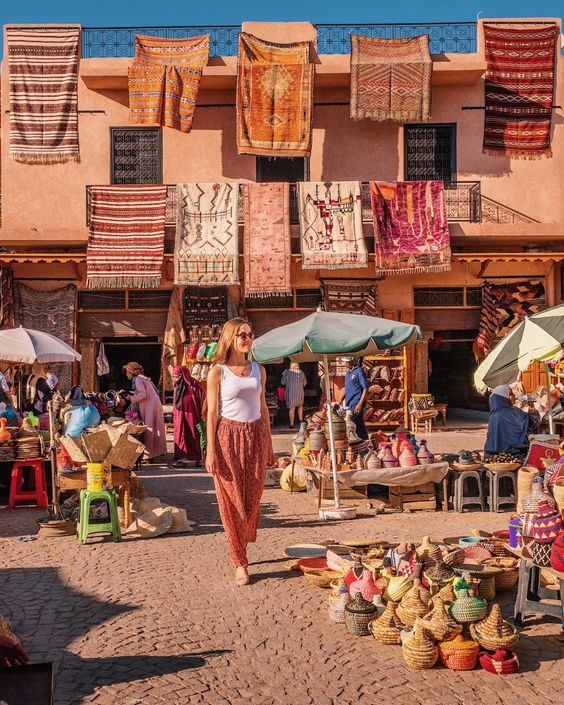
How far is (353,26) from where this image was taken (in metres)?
17.2

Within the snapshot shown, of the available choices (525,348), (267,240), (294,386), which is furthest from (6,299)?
(525,348)

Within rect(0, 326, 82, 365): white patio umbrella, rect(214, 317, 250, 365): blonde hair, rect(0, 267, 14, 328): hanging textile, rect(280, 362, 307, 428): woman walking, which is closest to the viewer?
rect(214, 317, 250, 365): blonde hair

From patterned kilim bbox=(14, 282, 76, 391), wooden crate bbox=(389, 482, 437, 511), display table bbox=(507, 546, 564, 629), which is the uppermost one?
patterned kilim bbox=(14, 282, 76, 391)

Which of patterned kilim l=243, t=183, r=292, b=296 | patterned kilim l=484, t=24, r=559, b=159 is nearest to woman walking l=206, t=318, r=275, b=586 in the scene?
patterned kilim l=243, t=183, r=292, b=296

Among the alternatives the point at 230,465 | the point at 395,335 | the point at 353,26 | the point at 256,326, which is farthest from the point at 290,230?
the point at 230,465

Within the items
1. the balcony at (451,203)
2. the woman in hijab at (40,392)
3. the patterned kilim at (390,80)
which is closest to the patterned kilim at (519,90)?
the balcony at (451,203)

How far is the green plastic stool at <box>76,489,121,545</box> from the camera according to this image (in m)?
7.04

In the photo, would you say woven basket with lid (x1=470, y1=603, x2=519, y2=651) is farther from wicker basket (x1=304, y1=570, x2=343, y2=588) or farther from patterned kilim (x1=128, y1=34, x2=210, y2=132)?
patterned kilim (x1=128, y1=34, x2=210, y2=132)

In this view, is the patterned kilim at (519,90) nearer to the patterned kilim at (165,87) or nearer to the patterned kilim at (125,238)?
the patterned kilim at (165,87)

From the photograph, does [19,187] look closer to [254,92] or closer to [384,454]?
[254,92]

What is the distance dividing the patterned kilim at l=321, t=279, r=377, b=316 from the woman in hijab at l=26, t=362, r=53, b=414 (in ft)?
20.5

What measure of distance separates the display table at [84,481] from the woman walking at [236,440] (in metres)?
2.01

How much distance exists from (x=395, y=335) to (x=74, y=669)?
510 cm

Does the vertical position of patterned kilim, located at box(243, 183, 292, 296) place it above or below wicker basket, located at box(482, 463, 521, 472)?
above
